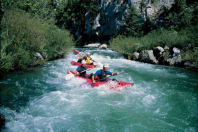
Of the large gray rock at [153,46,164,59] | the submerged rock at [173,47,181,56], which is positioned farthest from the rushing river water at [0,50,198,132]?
the large gray rock at [153,46,164,59]

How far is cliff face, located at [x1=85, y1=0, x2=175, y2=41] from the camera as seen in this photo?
19531 mm

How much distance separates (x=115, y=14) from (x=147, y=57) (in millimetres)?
11965

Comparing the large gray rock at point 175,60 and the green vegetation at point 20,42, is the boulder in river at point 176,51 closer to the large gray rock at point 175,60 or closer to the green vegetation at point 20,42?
the large gray rock at point 175,60

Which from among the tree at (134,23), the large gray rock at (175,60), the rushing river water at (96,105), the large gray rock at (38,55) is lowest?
the rushing river water at (96,105)

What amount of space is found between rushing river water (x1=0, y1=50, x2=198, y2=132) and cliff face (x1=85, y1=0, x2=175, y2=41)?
514 inches

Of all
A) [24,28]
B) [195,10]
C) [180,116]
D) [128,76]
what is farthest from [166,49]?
[24,28]

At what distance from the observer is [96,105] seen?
5.62 m

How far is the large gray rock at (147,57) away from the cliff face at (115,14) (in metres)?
7.83

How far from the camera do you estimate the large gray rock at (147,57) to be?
1235 centimetres

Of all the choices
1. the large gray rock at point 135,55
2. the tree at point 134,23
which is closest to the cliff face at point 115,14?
the tree at point 134,23

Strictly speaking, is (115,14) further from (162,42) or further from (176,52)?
(176,52)

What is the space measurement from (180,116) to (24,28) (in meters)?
8.24

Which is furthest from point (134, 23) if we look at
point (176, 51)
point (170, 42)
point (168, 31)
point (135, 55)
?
point (176, 51)

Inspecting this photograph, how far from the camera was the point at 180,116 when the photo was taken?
4984 mm
